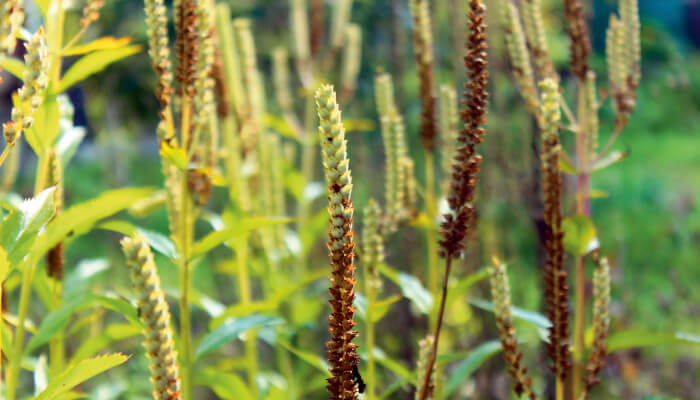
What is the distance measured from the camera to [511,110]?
3.36 m

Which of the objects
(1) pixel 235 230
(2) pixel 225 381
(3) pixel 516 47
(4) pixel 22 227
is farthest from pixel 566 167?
(4) pixel 22 227

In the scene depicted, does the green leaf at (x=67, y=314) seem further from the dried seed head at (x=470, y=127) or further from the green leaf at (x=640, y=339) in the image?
the green leaf at (x=640, y=339)

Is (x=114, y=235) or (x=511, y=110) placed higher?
(x=511, y=110)

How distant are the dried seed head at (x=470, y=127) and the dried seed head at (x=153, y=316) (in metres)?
0.37

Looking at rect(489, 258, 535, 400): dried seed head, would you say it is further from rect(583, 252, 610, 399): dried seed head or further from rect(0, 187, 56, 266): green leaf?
rect(0, 187, 56, 266): green leaf

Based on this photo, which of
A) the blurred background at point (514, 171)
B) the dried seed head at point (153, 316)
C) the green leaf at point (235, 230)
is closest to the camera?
the dried seed head at point (153, 316)

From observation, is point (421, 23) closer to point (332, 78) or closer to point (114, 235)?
point (332, 78)

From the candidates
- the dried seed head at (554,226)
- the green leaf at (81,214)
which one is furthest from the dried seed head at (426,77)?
the green leaf at (81,214)

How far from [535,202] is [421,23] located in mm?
589

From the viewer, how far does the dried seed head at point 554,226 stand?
877mm

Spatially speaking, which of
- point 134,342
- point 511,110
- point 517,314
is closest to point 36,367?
point 517,314

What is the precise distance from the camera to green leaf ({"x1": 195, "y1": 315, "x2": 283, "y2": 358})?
43.3 inches

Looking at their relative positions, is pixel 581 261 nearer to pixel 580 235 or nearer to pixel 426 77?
pixel 580 235

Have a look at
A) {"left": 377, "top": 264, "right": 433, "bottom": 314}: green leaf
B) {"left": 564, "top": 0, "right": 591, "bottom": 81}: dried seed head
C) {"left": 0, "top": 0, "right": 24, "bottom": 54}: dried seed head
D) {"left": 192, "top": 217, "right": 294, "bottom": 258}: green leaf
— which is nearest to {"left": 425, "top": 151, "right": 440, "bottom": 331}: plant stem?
{"left": 377, "top": 264, "right": 433, "bottom": 314}: green leaf
